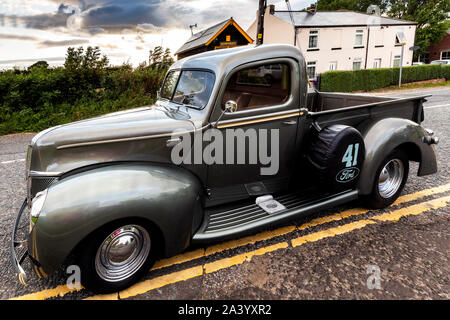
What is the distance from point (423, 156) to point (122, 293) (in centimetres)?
373

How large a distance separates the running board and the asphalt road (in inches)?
11.5

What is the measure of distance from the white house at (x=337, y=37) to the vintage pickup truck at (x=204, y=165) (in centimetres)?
2448

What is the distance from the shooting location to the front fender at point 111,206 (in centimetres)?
199

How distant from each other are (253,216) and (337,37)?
28.7m

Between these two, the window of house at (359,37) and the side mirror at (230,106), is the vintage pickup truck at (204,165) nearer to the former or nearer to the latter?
Answer: the side mirror at (230,106)

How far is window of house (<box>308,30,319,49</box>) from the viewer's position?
85.1 ft

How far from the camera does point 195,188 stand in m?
2.54

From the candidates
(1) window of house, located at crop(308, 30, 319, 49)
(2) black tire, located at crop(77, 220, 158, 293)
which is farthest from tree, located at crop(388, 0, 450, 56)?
(2) black tire, located at crop(77, 220, 158, 293)

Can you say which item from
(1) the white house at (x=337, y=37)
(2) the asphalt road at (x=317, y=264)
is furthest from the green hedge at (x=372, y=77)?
(2) the asphalt road at (x=317, y=264)

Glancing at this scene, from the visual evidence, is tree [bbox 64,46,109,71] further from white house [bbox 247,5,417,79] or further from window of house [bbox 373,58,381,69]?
window of house [bbox 373,58,381,69]

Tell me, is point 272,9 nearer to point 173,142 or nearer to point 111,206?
point 173,142

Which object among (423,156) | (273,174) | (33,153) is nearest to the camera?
(33,153)
